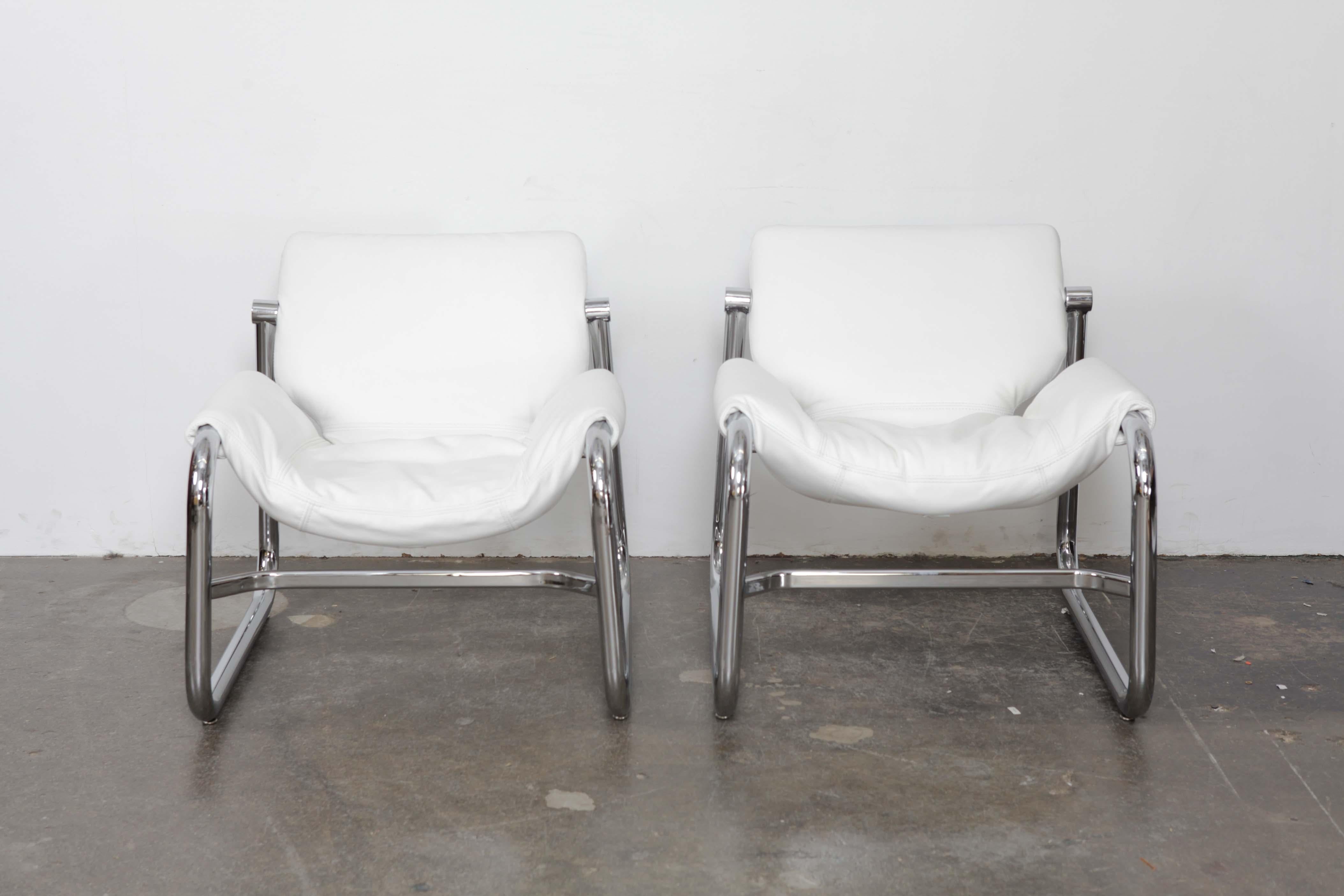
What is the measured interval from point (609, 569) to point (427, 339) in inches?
28.1

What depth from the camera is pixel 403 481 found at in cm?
169

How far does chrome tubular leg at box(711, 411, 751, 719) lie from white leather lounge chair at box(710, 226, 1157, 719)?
0.01m

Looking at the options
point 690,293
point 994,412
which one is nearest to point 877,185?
point 690,293

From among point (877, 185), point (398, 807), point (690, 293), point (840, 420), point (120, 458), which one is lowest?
point (398, 807)

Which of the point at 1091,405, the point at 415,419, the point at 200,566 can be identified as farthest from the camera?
the point at 415,419

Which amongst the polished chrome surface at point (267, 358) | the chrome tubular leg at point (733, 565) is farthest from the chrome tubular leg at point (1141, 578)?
the polished chrome surface at point (267, 358)

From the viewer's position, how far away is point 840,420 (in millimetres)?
2025

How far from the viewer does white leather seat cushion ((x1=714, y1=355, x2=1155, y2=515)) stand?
1.69 meters

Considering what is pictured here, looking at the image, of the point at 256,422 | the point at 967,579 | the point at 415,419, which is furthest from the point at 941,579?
the point at 256,422

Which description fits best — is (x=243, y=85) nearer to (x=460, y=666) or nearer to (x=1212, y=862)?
(x=460, y=666)

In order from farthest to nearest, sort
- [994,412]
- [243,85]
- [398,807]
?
1. [243,85]
2. [994,412]
3. [398,807]

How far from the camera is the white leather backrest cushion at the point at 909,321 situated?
2.13m

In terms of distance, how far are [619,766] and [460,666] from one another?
0.50 m

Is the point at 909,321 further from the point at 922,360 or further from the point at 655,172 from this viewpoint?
the point at 655,172
